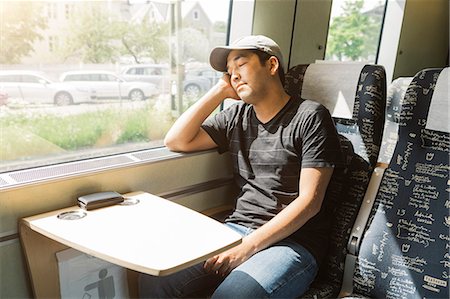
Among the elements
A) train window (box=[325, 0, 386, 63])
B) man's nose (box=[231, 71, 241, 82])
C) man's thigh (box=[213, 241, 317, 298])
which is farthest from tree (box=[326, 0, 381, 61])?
man's thigh (box=[213, 241, 317, 298])

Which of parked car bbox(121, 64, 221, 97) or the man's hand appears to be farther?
parked car bbox(121, 64, 221, 97)

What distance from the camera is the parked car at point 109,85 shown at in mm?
1680

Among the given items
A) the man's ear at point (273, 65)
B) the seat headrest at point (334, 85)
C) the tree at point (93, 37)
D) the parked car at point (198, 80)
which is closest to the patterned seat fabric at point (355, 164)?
the seat headrest at point (334, 85)

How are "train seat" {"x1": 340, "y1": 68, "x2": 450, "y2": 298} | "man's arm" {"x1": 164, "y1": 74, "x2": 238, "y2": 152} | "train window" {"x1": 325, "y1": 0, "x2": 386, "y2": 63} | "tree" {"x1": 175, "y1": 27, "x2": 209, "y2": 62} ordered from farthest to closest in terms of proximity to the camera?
"train window" {"x1": 325, "y1": 0, "x2": 386, "y2": 63} < "tree" {"x1": 175, "y1": 27, "x2": 209, "y2": 62} < "man's arm" {"x1": 164, "y1": 74, "x2": 238, "y2": 152} < "train seat" {"x1": 340, "y1": 68, "x2": 450, "y2": 298}

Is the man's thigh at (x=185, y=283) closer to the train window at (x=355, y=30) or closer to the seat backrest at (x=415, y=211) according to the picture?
the seat backrest at (x=415, y=211)

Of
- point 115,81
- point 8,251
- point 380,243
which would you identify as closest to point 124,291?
point 8,251

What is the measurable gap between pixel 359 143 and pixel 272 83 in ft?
1.40

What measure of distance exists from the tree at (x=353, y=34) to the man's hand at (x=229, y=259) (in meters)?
1.89

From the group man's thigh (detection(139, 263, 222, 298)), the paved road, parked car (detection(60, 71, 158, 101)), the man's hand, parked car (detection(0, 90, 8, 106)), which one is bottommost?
man's thigh (detection(139, 263, 222, 298))

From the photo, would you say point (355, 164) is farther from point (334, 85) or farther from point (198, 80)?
point (198, 80)

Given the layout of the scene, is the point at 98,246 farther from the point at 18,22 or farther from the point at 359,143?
the point at 359,143

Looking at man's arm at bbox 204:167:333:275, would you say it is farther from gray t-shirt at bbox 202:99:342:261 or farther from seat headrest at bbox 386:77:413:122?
seat headrest at bbox 386:77:413:122

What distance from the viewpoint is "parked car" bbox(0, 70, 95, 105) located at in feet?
4.97

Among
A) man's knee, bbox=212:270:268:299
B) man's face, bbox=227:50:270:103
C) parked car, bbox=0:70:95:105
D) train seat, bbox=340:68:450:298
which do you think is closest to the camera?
man's knee, bbox=212:270:268:299
